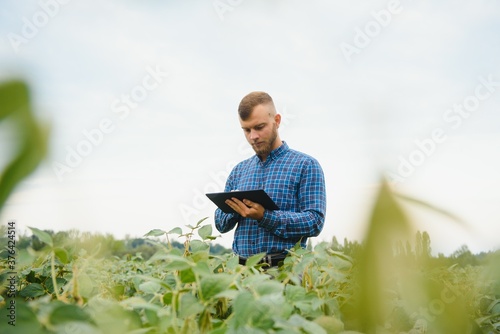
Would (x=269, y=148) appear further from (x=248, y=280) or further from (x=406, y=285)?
(x=406, y=285)

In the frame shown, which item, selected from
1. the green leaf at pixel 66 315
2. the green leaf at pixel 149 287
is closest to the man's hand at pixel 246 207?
the green leaf at pixel 149 287

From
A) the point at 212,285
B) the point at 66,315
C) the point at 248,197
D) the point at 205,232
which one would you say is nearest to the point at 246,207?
the point at 248,197

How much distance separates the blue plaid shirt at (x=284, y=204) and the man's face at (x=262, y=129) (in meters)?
0.07

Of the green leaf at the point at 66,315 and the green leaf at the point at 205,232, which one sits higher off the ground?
the green leaf at the point at 205,232

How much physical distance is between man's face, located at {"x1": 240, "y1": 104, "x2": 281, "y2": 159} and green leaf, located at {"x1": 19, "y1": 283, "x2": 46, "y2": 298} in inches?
67.7

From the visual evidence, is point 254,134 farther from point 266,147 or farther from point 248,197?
point 248,197

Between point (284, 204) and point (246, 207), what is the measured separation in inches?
20.4

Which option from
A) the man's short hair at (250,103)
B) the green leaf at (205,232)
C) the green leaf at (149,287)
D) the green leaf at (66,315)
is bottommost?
the green leaf at (149,287)

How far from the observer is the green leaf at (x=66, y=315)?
45 cm

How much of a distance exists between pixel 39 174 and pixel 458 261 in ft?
0.74

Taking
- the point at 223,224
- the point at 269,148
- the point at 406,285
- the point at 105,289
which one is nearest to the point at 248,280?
the point at 105,289

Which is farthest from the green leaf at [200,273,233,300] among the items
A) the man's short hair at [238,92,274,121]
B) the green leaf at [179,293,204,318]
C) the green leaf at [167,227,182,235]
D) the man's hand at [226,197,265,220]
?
the man's short hair at [238,92,274,121]

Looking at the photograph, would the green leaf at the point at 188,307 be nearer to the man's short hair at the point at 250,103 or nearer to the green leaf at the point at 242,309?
the green leaf at the point at 242,309

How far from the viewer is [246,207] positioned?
2.02 meters
